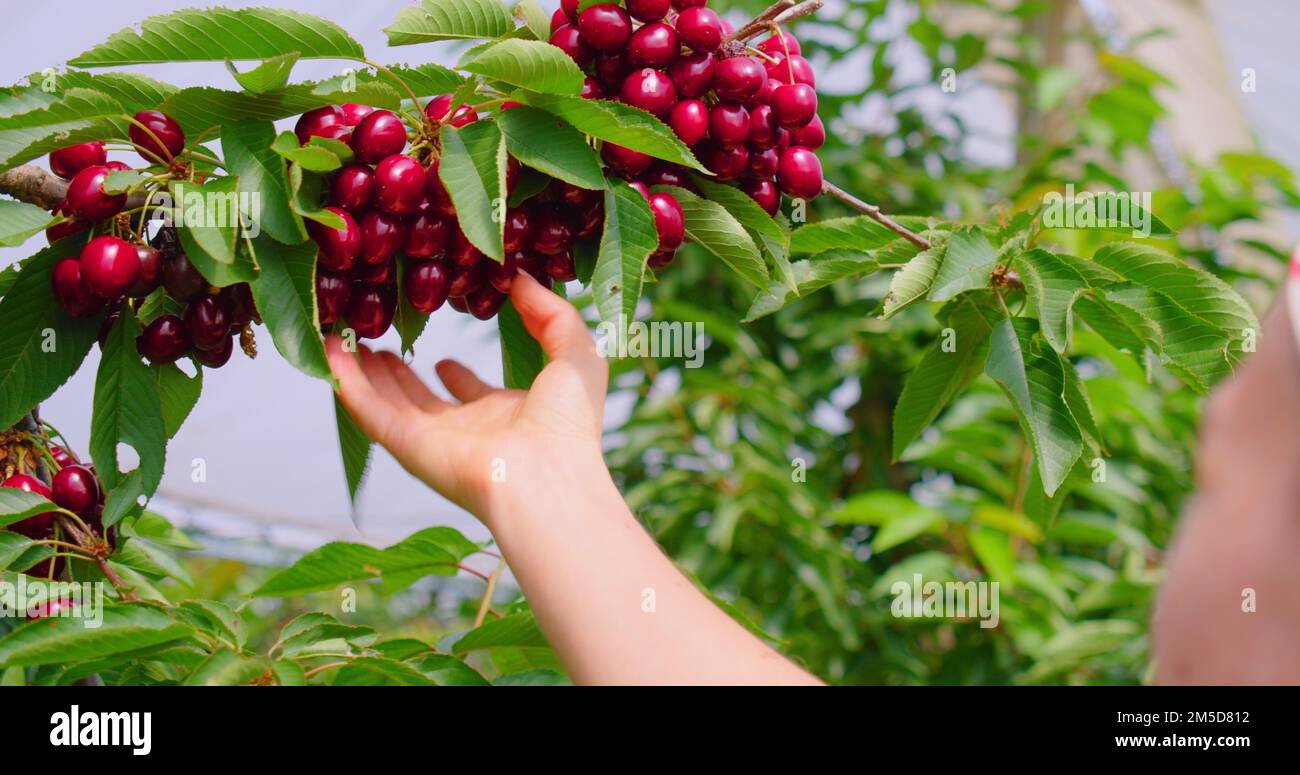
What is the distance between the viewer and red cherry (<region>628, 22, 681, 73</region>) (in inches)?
23.2

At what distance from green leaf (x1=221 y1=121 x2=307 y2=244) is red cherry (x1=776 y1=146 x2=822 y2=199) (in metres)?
0.27

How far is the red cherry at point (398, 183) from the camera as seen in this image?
0.53 m

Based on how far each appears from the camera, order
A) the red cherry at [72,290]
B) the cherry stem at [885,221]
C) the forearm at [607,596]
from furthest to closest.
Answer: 1. the cherry stem at [885,221]
2. the red cherry at [72,290]
3. the forearm at [607,596]

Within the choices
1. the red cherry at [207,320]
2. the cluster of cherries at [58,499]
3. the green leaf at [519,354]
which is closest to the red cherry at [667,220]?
the green leaf at [519,354]

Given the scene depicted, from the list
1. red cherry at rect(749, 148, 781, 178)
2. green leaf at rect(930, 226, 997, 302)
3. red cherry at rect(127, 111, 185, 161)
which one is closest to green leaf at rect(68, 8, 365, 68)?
red cherry at rect(127, 111, 185, 161)

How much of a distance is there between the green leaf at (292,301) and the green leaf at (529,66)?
12 cm

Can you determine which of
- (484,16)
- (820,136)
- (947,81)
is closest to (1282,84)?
(947,81)

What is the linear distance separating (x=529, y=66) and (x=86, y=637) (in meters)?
0.34

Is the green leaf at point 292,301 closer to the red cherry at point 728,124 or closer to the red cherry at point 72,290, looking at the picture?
the red cherry at point 72,290

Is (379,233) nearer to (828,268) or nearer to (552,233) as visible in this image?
(552,233)

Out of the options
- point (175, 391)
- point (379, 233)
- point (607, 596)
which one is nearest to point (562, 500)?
point (607, 596)

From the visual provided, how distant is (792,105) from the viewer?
617 mm

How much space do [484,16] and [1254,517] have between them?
43cm
